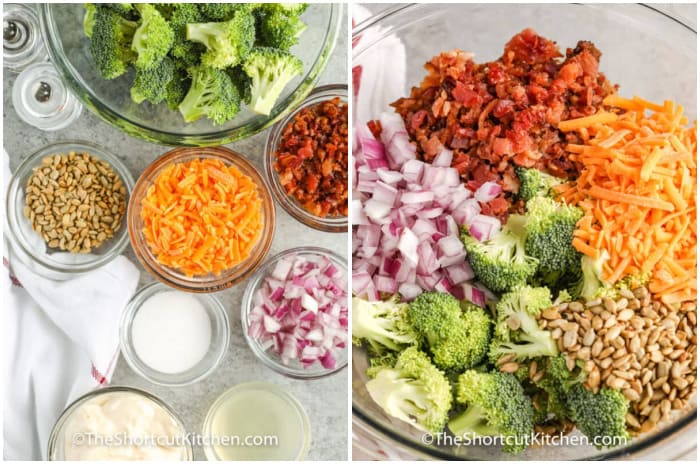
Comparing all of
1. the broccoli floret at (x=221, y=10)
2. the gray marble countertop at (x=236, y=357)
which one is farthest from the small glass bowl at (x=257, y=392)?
the broccoli floret at (x=221, y=10)

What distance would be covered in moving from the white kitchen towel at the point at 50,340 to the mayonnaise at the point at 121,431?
0.13 meters

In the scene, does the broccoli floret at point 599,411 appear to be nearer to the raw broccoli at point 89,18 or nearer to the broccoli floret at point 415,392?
the broccoli floret at point 415,392

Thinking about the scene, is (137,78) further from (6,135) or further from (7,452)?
(7,452)

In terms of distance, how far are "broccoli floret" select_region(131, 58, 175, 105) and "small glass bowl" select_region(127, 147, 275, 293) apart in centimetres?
46

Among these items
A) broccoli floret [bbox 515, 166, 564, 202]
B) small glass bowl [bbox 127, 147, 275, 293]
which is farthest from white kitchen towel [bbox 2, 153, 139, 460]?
broccoli floret [bbox 515, 166, 564, 202]

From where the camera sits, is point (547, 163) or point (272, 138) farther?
point (272, 138)

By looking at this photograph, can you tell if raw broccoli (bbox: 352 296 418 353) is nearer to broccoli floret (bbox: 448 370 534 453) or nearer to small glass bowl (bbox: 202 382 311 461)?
broccoli floret (bbox: 448 370 534 453)

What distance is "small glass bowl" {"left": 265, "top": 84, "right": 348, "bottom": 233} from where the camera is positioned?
222 centimetres

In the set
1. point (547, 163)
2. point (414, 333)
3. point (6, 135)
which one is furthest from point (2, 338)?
point (547, 163)

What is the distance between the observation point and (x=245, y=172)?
2.20 meters

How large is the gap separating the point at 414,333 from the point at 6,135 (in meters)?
1.62

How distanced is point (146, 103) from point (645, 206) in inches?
55.9

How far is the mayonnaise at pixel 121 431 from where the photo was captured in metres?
2.10

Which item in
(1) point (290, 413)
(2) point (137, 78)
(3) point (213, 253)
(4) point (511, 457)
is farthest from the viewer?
(1) point (290, 413)
